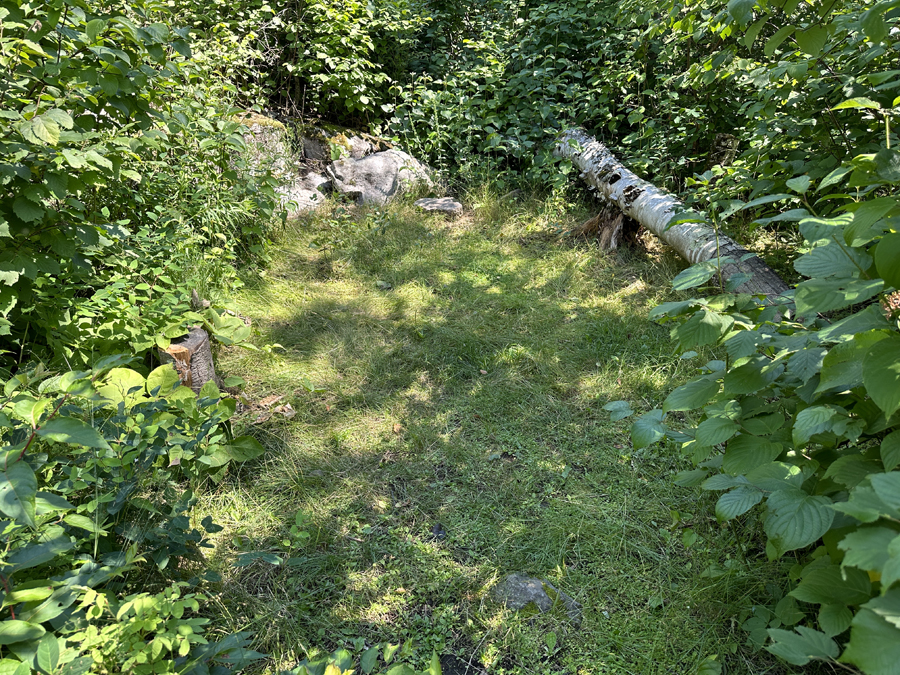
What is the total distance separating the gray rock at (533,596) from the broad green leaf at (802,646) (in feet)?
2.87

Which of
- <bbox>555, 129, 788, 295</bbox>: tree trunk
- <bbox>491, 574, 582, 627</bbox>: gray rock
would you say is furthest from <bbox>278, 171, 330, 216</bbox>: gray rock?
<bbox>491, 574, 582, 627</bbox>: gray rock

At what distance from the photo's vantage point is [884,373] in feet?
3.90

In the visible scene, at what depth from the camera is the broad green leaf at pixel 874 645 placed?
0.92 metres

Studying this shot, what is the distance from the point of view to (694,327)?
166 cm

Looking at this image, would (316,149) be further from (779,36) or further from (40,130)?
(779,36)

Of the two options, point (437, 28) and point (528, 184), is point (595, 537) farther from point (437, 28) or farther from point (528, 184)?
point (437, 28)

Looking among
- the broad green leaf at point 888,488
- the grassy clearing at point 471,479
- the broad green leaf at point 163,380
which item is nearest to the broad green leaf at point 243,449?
the grassy clearing at point 471,479

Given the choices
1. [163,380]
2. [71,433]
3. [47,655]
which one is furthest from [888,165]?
[163,380]

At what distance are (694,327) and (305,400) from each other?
2.26 metres

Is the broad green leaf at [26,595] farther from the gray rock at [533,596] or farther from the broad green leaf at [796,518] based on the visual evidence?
the broad green leaf at [796,518]

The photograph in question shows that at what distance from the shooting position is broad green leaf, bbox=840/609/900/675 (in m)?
0.92

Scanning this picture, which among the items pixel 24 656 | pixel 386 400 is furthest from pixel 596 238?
pixel 24 656

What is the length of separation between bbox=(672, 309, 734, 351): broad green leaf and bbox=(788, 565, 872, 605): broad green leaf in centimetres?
66

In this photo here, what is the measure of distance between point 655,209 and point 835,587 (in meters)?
3.55
